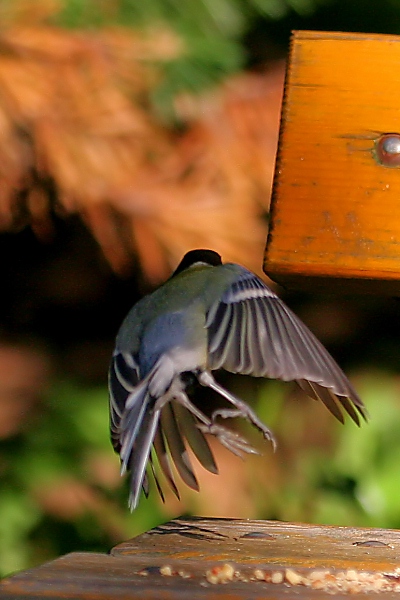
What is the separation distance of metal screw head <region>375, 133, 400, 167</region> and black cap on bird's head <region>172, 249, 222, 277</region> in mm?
578

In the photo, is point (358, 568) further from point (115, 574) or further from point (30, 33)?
point (30, 33)

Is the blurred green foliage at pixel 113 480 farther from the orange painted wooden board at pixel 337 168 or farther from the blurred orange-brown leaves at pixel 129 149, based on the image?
the orange painted wooden board at pixel 337 168

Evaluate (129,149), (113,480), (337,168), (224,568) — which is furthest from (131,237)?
(224,568)

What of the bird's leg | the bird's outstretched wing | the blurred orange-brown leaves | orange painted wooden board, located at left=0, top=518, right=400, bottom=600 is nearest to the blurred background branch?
the blurred orange-brown leaves

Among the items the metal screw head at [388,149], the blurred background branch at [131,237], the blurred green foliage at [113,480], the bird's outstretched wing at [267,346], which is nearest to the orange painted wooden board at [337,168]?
the metal screw head at [388,149]

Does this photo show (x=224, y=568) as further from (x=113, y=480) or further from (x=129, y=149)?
(x=113, y=480)

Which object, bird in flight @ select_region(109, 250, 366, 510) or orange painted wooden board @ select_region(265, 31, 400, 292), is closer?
orange painted wooden board @ select_region(265, 31, 400, 292)

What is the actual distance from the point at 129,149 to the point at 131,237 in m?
0.17

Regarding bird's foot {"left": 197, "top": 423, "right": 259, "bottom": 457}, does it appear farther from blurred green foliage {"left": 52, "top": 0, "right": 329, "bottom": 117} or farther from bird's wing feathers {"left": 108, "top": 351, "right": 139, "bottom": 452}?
blurred green foliage {"left": 52, "top": 0, "right": 329, "bottom": 117}

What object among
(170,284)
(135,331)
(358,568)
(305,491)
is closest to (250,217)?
(170,284)

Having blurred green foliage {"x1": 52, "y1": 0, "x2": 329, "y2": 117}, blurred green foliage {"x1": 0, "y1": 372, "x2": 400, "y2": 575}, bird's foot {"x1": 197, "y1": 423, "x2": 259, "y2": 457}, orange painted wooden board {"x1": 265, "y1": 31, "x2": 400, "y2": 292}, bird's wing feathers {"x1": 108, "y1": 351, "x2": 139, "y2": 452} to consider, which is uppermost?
blurred green foliage {"x1": 52, "y1": 0, "x2": 329, "y2": 117}

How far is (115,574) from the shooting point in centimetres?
105

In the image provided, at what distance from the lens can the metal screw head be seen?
1382 mm

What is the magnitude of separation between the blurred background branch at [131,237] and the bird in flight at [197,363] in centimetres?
23
